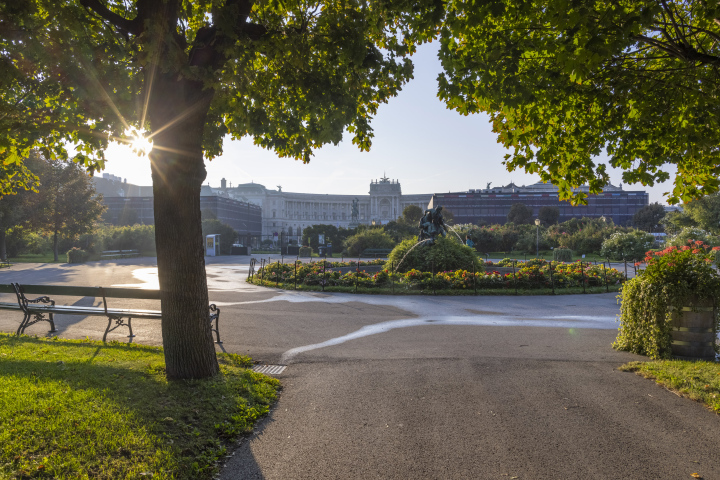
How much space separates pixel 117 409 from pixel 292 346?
3.90 metres

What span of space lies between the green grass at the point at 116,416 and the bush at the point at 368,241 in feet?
106

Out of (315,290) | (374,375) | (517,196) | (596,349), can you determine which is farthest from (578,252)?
(517,196)

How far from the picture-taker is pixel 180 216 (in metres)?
4.96

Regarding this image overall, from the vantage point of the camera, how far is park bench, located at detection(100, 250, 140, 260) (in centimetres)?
4162

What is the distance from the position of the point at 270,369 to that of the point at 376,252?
30.5 metres

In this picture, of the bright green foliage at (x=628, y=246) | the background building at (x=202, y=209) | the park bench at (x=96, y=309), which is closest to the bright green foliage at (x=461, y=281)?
the park bench at (x=96, y=309)

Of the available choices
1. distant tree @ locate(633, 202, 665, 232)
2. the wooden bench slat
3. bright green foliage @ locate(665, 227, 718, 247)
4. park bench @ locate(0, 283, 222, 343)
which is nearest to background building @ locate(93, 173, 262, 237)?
bright green foliage @ locate(665, 227, 718, 247)

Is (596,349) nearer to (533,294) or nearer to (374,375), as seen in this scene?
(374,375)

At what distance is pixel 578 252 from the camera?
39.7 meters

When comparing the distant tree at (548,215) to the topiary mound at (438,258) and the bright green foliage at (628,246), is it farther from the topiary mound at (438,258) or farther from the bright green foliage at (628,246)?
the topiary mound at (438,258)

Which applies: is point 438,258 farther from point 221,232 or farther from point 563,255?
point 221,232

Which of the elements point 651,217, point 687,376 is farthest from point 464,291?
point 651,217

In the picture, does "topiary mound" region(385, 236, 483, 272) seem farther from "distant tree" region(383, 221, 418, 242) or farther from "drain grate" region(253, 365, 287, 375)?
"distant tree" region(383, 221, 418, 242)

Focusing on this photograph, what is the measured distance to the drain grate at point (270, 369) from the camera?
249 inches
